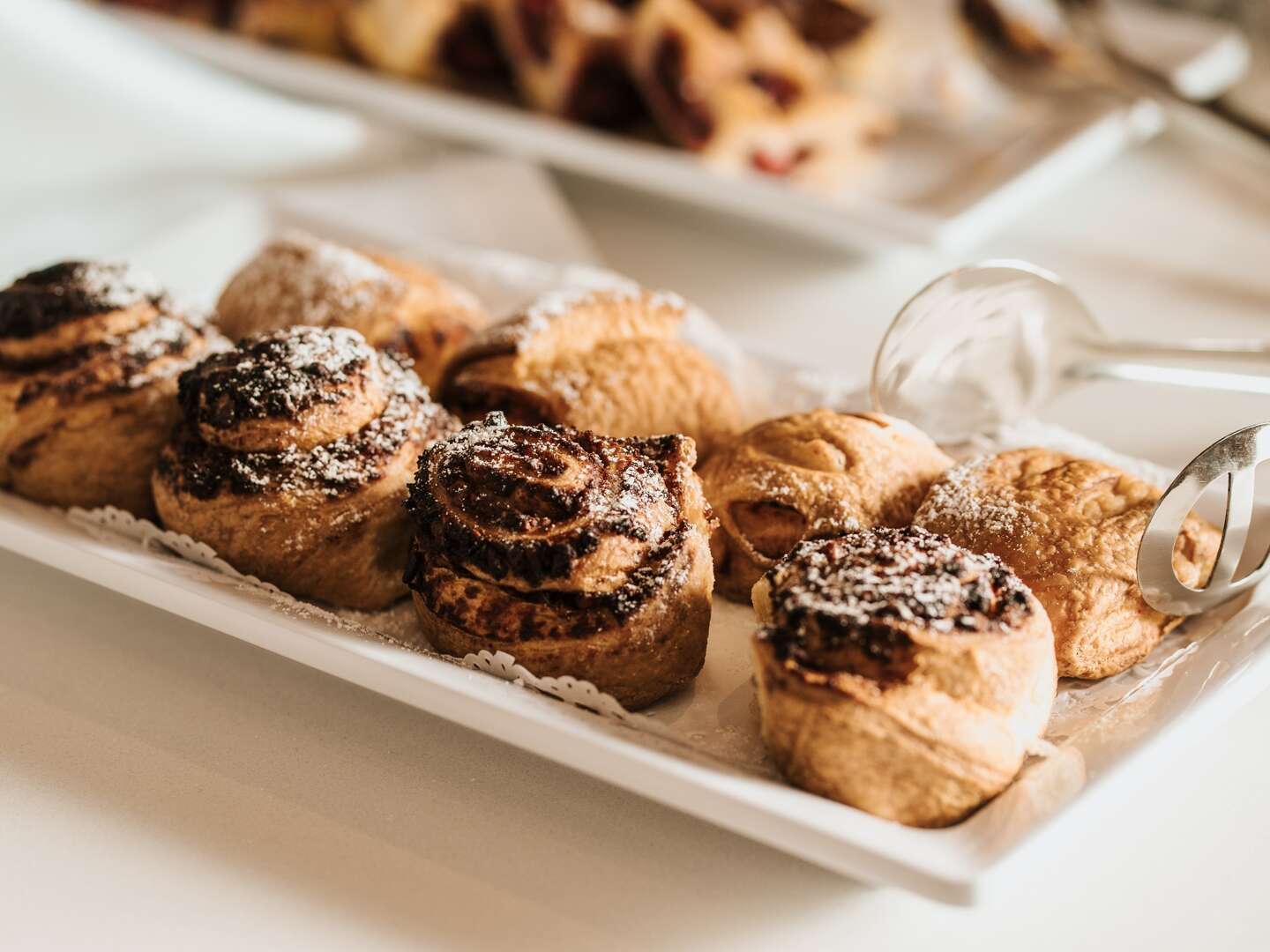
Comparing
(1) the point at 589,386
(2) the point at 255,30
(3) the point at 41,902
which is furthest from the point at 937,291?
(2) the point at 255,30

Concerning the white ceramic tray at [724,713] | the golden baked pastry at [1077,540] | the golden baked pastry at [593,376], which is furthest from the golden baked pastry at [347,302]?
the golden baked pastry at [1077,540]

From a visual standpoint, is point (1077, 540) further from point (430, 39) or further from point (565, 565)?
point (430, 39)

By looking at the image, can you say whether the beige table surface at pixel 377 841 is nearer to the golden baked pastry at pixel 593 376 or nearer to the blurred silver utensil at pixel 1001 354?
the golden baked pastry at pixel 593 376

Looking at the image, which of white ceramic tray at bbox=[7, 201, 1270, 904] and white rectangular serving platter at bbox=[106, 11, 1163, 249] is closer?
white ceramic tray at bbox=[7, 201, 1270, 904]

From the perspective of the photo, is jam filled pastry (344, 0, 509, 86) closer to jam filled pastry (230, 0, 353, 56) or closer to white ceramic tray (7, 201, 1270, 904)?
jam filled pastry (230, 0, 353, 56)

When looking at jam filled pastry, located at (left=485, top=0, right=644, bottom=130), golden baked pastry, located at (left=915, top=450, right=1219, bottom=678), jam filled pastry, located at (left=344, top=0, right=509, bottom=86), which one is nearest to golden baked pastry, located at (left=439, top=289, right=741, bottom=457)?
golden baked pastry, located at (left=915, top=450, right=1219, bottom=678)

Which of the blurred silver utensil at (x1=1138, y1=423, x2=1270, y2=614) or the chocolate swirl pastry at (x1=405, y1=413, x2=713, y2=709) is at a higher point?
the blurred silver utensil at (x1=1138, y1=423, x2=1270, y2=614)

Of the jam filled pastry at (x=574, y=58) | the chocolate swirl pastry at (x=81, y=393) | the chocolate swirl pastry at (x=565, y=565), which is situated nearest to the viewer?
the chocolate swirl pastry at (x=565, y=565)
